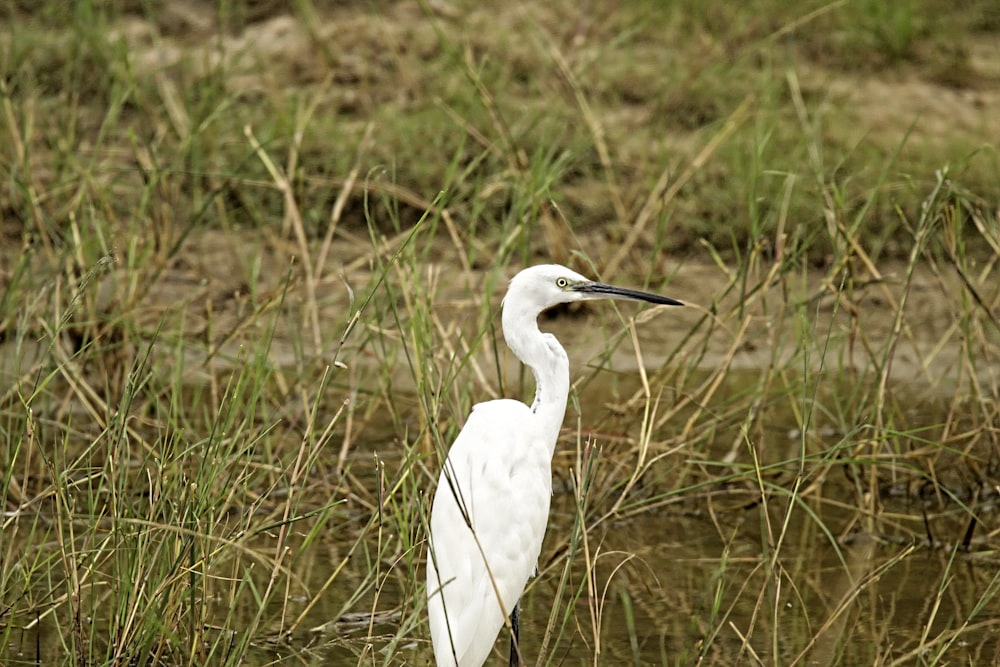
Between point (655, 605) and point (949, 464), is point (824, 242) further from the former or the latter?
point (655, 605)

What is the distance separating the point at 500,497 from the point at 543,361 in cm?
35

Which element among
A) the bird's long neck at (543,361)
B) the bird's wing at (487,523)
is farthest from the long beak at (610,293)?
the bird's wing at (487,523)

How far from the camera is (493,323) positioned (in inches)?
151

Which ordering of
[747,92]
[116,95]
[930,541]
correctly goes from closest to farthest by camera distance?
[930,541] → [116,95] → [747,92]

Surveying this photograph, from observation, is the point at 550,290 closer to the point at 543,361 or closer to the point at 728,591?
the point at 543,361

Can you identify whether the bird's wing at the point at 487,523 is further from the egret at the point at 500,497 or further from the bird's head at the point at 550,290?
the bird's head at the point at 550,290

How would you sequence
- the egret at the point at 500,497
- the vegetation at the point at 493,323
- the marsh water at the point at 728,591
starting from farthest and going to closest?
the marsh water at the point at 728,591, the vegetation at the point at 493,323, the egret at the point at 500,497

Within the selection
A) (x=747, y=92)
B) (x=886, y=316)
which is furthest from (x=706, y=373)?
(x=747, y=92)

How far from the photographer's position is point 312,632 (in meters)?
3.23

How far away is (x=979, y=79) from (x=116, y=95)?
3875 mm

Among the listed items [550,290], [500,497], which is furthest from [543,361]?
[500,497]

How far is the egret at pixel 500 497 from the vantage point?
280 centimetres

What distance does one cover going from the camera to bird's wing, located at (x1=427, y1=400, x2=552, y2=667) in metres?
2.80

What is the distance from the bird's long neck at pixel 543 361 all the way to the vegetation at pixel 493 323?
0.17 metres
